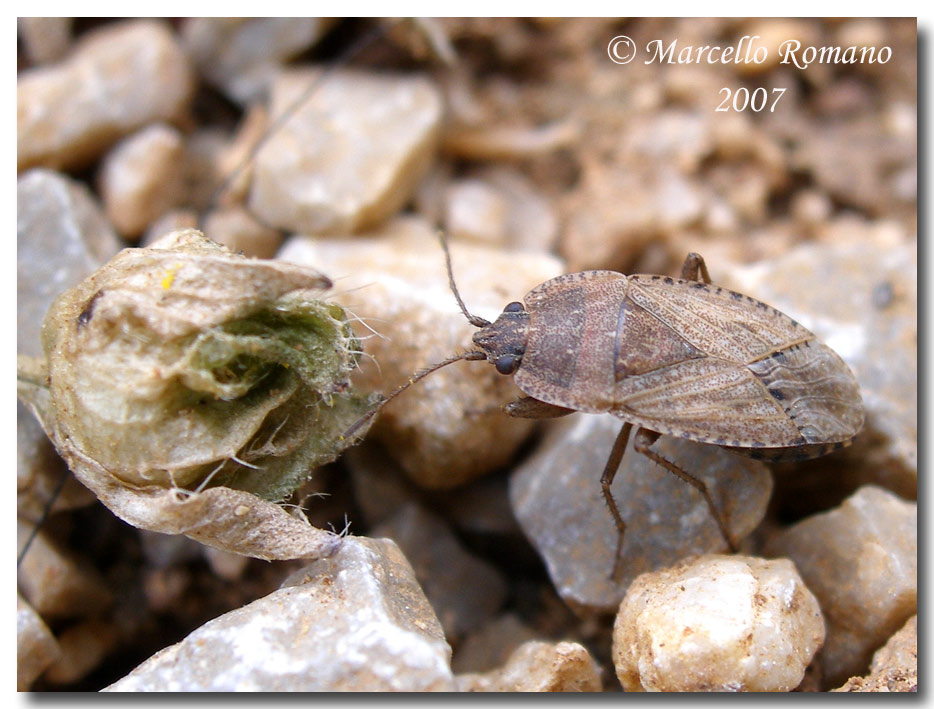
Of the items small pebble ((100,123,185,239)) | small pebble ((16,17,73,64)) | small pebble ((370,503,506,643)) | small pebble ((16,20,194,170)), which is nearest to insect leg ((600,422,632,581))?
small pebble ((370,503,506,643))

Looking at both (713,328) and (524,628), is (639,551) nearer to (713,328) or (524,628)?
(524,628)

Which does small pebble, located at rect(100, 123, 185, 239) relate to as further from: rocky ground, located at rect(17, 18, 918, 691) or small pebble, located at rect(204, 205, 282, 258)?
small pebble, located at rect(204, 205, 282, 258)

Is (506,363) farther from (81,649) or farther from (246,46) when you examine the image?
(246,46)

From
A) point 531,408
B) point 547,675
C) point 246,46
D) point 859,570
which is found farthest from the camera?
point 246,46

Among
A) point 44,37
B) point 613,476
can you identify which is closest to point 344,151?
point 44,37

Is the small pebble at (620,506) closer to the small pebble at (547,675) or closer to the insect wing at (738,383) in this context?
the insect wing at (738,383)
